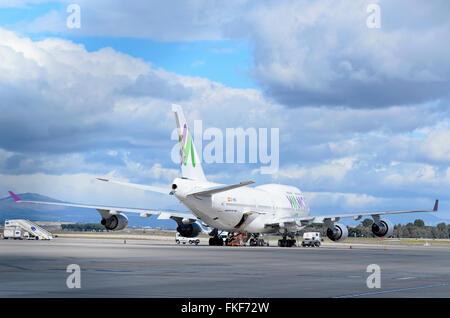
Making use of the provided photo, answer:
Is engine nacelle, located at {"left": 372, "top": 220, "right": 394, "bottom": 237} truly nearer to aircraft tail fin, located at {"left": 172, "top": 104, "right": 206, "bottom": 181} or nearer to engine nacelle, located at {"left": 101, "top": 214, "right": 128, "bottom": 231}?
aircraft tail fin, located at {"left": 172, "top": 104, "right": 206, "bottom": 181}

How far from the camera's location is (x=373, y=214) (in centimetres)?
6662

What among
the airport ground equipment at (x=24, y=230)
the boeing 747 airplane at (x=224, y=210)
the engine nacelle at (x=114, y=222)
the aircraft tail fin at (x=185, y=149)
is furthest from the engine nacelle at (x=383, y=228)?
the airport ground equipment at (x=24, y=230)

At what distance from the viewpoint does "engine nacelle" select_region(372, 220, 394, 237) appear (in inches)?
2559

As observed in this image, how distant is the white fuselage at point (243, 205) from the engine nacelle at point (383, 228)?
505 inches

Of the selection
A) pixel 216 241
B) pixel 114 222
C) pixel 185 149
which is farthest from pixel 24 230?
pixel 185 149

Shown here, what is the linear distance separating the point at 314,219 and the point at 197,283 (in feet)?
168

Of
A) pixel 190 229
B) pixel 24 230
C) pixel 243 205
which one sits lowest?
pixel 190 229

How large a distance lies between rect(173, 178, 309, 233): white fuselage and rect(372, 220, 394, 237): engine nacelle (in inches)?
505

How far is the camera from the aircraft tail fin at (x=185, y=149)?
62.1m

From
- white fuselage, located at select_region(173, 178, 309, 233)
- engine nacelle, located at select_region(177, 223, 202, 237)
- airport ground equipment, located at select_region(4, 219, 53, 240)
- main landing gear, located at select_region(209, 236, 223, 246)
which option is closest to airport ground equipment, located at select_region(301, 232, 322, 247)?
white fuselage, located at select_region(173, 178, 309, 233)

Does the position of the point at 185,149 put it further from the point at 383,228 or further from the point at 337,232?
the point at 383,228

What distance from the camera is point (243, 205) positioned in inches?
2712

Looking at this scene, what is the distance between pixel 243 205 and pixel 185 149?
1055 cm
